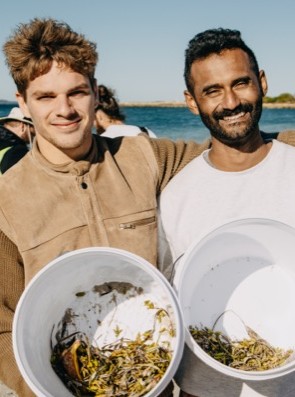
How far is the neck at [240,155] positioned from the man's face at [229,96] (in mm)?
36

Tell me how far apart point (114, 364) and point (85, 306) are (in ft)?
1.09

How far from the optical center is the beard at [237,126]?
2.57 m

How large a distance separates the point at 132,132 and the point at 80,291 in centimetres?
414

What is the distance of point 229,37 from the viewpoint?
107 inches

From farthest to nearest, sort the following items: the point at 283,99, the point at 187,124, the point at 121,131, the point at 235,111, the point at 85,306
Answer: the point at 283,99
the point at 187,124
the point at 121,131
the point at 235,111
the point at 85,306

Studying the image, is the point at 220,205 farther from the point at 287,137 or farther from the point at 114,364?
the point at 114,364

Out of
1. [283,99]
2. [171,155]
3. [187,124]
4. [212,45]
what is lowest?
[283,99]

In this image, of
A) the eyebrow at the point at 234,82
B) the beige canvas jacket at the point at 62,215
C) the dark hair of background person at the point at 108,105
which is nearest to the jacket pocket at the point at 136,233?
the beige canvas jacket at the point at 62,215

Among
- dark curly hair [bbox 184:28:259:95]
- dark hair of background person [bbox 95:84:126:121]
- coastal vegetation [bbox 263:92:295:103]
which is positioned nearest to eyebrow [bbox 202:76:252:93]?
dark curly hair [bbox 184:28:259:95]

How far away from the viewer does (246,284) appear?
2.46 metres

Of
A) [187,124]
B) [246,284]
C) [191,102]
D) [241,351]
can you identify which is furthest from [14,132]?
[187,124]

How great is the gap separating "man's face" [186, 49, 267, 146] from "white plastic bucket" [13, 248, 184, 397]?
0.89 metres

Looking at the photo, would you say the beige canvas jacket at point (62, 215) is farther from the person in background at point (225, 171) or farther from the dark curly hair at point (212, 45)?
the dark curly hair at point (212, 45)

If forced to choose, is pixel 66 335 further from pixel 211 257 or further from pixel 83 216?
pixel 211 257
